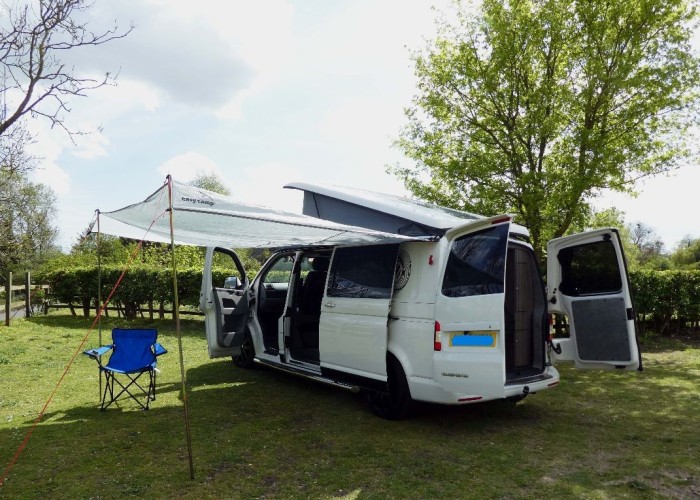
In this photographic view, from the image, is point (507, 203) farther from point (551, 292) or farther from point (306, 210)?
point (306, 210)

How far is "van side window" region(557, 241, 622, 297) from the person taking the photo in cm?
538

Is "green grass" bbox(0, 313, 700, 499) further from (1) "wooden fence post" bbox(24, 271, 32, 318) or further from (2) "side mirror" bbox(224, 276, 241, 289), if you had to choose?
(1) "wooden fence post" bbox(24, 271, 32, 318)

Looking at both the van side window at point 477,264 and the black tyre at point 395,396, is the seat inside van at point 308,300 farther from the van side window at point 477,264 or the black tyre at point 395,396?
the van side window at point 477,264

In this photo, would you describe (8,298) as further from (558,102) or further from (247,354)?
(558,102)

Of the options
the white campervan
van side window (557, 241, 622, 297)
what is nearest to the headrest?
the white campervan

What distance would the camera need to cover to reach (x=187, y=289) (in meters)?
13.5

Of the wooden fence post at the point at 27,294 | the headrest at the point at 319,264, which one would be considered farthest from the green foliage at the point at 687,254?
the wooden fence post at the point at 27,294

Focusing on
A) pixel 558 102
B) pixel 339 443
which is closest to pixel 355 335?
pixel 339 443

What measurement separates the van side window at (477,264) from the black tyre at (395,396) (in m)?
0.98

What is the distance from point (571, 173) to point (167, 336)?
30.2ft

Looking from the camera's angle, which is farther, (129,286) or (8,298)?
(129,286)

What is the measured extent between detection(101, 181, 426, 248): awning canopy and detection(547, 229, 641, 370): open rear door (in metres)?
2.21

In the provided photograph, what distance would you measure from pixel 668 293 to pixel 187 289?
11366mm

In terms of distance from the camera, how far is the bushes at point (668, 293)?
1078 centimetres
